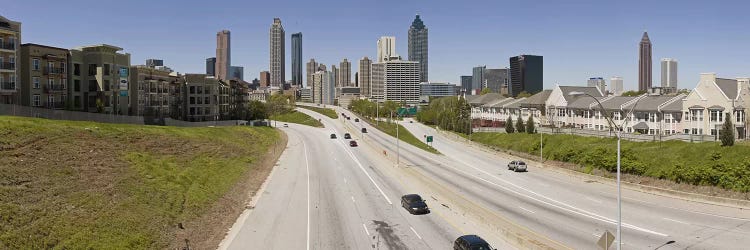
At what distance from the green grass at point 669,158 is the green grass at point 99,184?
43.0 m

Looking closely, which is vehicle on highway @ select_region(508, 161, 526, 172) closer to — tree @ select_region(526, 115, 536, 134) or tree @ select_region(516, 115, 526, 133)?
tree @ select_region(526, 115, 536, 134)

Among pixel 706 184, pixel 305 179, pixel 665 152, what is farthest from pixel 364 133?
pixel 706 184

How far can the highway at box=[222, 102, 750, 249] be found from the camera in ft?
107

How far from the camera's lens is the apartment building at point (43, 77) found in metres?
69.8

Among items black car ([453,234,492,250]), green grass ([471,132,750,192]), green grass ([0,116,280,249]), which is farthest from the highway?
green grass ([0,116,280,249])

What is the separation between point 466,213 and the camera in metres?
38.0

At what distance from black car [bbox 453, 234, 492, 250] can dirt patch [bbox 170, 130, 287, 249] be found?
14441 mm

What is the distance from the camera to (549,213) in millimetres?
41125

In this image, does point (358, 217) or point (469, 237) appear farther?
point (358, 217)

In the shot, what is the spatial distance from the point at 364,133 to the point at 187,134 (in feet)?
213

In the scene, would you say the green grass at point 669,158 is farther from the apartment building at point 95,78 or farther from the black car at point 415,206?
the apartment building at point 95,78

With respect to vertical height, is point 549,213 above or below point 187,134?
below

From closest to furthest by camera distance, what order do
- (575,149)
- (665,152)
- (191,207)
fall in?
(191,207) < (665,152) < (575,149)

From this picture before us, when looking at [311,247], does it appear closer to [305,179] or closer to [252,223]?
[252,223]
